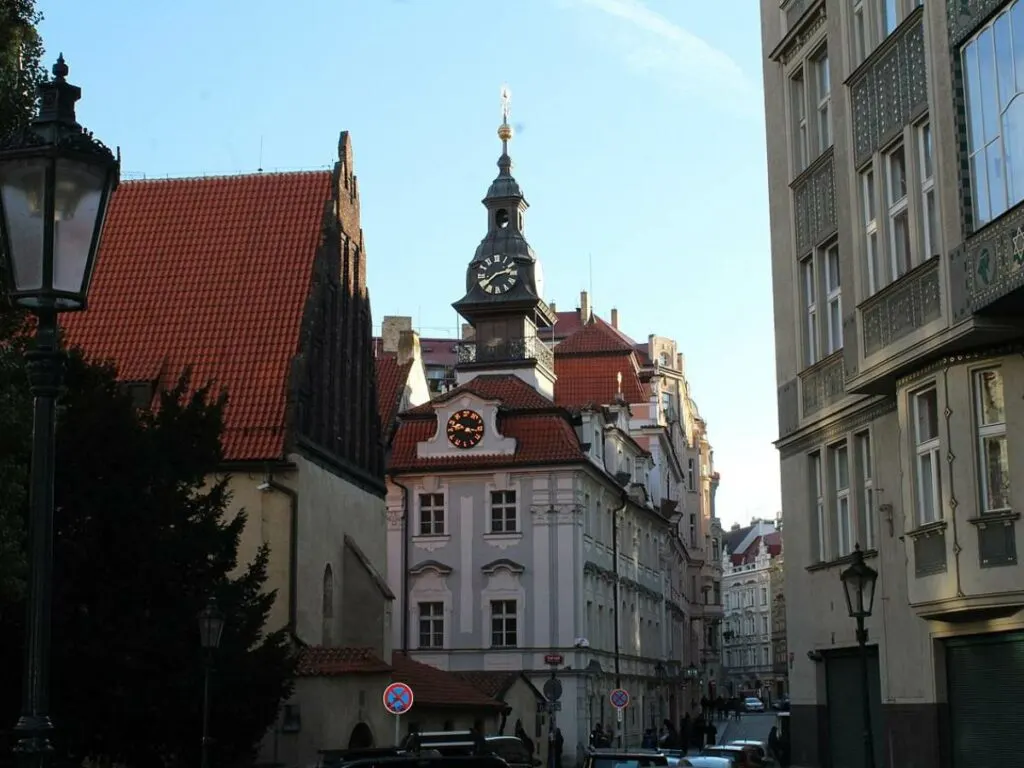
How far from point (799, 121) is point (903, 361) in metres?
8.33

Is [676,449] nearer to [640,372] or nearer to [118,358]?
[640,372]

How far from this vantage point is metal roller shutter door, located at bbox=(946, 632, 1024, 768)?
18.7 metres

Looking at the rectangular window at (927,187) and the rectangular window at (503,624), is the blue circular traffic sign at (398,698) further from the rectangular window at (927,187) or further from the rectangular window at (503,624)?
the rectangular window at (503,624)

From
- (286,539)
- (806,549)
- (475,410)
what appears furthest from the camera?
(475,410)

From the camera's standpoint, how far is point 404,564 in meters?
54.5

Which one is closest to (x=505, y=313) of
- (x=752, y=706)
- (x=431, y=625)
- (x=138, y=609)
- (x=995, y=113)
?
(x=431, y=625)

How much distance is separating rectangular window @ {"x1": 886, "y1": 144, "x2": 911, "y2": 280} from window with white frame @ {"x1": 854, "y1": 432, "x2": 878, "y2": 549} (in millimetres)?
3471

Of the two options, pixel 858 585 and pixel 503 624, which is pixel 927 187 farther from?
pixel 503 624

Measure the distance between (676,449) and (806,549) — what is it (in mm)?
57589

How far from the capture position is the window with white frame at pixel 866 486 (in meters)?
23.5

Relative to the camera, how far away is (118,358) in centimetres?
3566

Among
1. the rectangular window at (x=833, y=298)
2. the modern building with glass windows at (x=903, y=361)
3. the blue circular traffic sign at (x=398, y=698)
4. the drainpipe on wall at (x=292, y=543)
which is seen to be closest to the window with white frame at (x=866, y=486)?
the modern building with glass windows at (x=903, y=361)

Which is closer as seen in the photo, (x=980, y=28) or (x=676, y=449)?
(x=980, y=28)

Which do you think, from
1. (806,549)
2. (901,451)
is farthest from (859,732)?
(901,451)
